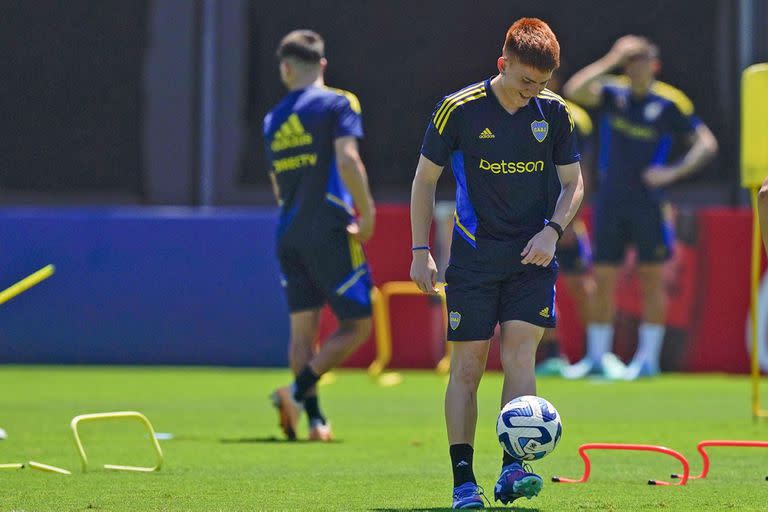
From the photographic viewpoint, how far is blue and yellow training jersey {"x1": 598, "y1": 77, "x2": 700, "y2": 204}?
44.5 feet

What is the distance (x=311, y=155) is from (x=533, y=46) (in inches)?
130

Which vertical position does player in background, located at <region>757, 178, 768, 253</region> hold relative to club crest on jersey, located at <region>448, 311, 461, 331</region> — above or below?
above

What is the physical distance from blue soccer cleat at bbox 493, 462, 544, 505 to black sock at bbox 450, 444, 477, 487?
15 cm

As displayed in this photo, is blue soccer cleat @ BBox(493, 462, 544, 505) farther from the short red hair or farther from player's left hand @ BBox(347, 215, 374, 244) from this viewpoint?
player's left hand @ BBox(347, 215, 374, 244)

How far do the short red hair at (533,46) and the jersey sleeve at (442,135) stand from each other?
0.34 meters

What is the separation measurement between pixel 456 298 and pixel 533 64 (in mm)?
987

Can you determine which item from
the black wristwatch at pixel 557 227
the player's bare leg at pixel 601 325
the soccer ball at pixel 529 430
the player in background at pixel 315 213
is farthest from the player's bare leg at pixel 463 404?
the player's bare leg at pixel 601 325

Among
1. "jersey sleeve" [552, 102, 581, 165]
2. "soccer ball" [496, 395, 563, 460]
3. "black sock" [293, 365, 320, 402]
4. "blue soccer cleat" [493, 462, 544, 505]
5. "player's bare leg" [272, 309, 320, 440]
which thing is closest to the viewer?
"blue soccer cleat" [493, 462, 544, 505]

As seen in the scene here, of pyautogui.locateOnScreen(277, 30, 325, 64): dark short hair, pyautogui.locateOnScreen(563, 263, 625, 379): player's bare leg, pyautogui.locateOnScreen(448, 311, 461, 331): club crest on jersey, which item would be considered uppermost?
pyautogui.locateOnScreen(277, 30, 325, 64): dark short hair

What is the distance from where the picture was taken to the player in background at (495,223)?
6348mm

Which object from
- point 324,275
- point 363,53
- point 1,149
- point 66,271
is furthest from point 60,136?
point 324,275

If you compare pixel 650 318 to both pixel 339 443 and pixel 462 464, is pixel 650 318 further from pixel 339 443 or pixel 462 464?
pixel 462 464

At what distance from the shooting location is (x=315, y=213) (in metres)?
9.28

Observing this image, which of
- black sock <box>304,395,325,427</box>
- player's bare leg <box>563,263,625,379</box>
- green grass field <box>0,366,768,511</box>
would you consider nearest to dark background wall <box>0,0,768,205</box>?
player's bare leg <box>563,263,625,379</box>
